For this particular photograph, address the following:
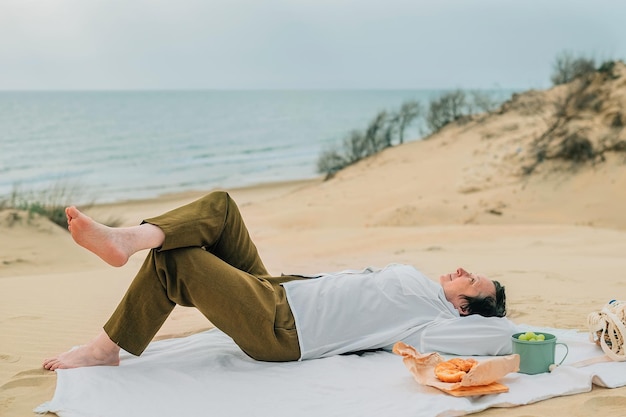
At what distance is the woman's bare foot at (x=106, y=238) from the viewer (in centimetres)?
335

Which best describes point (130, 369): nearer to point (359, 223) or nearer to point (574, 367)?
point (574, 367)

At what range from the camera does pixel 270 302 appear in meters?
3.79

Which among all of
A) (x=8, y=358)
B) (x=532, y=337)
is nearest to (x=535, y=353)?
(x=532, y=337)

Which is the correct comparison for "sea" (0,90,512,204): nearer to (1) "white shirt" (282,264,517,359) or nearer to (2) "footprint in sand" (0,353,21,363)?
(2) "footprint in sand" (0,353,21,363)

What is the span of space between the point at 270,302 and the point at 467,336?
1.02 m

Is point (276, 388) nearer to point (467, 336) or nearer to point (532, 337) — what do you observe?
point (467, 336)

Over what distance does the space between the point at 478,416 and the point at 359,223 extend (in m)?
9.71

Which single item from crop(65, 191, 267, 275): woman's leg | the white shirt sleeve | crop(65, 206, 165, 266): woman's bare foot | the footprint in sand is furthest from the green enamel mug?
the footprint in sand

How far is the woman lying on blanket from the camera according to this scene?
3.61 m

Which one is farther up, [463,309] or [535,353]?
[463,309]

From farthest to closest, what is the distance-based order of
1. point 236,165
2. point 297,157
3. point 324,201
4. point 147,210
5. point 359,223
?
1. point 297,157
2. point 236,165
3. point 147,210
4. point 324,201
5. point 359,223

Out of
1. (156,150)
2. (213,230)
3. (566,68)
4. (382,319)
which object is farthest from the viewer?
(156,150)

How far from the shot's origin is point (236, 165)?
26.4 meters

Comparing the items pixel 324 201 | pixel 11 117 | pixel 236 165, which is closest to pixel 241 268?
pixel 324 201
